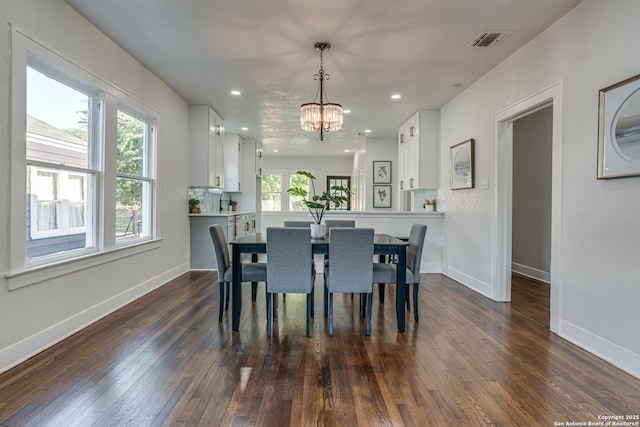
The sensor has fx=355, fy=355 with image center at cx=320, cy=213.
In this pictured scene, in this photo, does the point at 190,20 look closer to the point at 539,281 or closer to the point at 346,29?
the point at 346,29

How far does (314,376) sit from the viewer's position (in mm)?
2219

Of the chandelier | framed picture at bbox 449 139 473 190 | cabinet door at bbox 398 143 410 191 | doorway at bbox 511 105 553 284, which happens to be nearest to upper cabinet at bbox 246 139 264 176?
cabinet door at bbox 398 143 410 191

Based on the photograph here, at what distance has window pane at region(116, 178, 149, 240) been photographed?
3824 millimetres

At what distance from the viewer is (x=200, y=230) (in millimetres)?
5738

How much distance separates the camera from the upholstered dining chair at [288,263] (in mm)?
2854

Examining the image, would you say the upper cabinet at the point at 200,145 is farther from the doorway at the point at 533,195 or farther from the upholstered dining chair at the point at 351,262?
the doorway at the point at 533,195

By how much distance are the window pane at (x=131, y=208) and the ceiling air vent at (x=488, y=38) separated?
3.88m

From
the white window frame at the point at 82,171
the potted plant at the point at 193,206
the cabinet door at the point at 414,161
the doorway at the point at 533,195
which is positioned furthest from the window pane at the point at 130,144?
the doorway at the point at 533,195

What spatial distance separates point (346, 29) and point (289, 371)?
9.24ft

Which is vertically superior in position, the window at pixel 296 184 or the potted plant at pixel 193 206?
the window at pixel 296 184

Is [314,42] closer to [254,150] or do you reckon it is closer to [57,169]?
[57,169]

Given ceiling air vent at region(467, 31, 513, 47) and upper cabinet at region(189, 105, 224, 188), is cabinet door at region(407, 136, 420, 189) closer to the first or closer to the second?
ceiling air vent at region(467, 31, 513, 47)

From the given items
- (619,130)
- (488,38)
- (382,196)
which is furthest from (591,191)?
(382,196)

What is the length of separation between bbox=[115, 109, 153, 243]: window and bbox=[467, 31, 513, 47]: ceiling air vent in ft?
12.1
